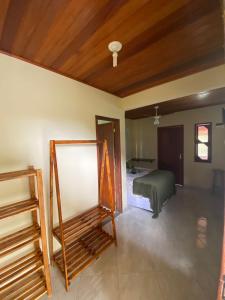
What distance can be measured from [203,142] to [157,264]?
354 cm

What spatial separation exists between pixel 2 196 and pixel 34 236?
504 millimetres

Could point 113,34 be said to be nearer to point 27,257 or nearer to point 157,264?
point 27,257

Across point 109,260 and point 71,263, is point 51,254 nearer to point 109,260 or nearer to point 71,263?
point 71,263

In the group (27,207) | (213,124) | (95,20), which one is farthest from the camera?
(213,124)

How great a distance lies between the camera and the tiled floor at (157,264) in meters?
1.37

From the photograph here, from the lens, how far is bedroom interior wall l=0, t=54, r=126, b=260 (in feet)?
4.57

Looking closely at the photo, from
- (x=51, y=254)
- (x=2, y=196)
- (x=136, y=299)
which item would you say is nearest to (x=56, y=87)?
(x=2, y=196)

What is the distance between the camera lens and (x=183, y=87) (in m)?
2.03

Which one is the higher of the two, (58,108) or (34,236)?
(58,108)

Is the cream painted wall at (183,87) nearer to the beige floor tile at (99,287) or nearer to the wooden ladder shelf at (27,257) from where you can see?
the wooden ladder shelf at (27,257)

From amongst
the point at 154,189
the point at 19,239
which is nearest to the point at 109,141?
the point at 154,189

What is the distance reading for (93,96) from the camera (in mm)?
2254

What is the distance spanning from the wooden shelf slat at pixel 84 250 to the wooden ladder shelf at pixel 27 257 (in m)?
0.28

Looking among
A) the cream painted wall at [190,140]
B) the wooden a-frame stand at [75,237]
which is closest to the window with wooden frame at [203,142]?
the cream painted wall at [190,140]
